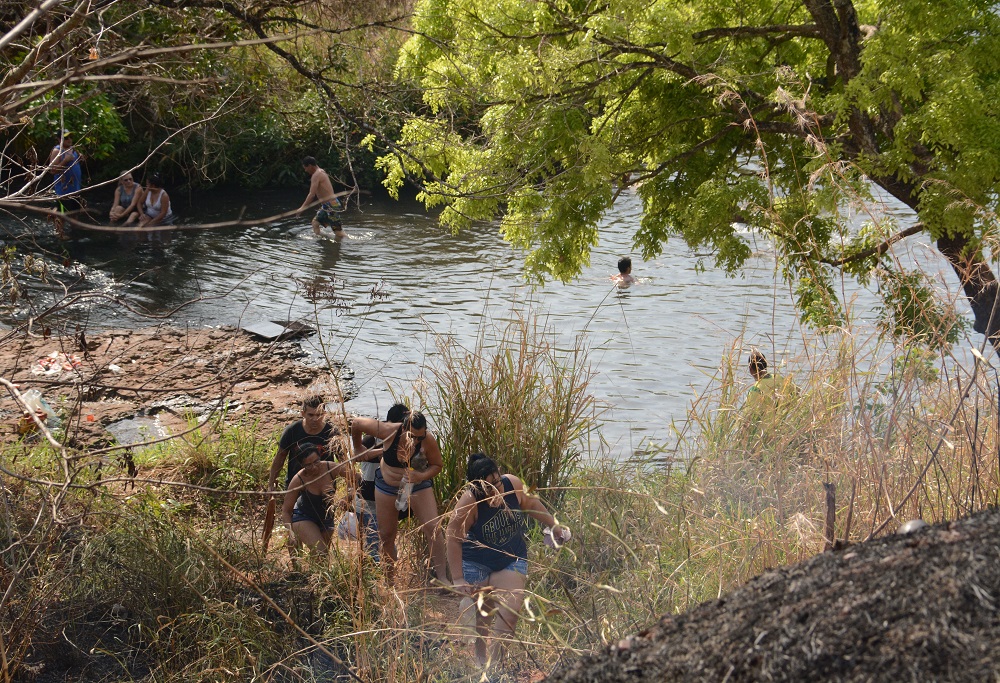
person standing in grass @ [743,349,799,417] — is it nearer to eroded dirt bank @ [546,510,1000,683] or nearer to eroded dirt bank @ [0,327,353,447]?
eroded dirt bank @ [546,510,1000,683]

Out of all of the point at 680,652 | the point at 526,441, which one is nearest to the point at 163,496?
the point at 526,441

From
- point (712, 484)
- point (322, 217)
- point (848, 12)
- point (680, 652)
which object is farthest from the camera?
point (322, 217)

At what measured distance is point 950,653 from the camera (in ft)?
6.47

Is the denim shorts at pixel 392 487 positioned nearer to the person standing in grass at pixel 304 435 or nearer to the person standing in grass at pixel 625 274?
the person standing in grass at pixel 304 435

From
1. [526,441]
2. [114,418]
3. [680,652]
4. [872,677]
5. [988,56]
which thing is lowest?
[114,418]

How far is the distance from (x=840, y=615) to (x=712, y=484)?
2932 millimetres

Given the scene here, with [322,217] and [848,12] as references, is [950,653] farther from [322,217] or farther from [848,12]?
[322,217]

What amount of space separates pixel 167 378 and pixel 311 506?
5.36 m

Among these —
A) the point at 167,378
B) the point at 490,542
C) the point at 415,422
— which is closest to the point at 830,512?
the point at 490,542

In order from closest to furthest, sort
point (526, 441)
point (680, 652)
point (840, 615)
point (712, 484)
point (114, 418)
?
point (840, 615) < point (680, 652) < point (712, 484) < point (526, 441) < point (114, 418)

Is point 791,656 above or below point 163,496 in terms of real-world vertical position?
above

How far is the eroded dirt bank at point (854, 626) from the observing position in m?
1.99

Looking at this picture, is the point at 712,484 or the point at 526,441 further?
the point at 526,441

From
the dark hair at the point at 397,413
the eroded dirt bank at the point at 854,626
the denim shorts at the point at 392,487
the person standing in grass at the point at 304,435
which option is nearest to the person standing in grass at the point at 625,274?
the dark hair at the point at 397,413
